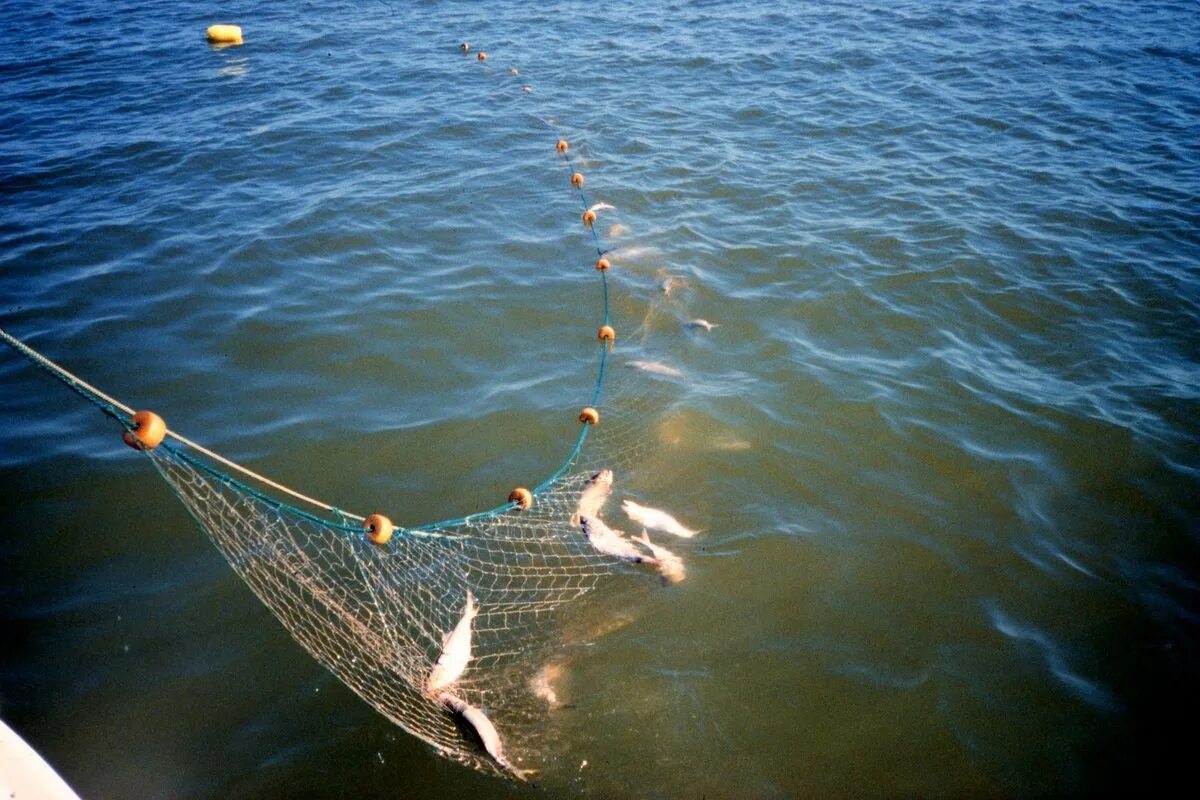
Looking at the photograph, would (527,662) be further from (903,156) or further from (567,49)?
(567,49)

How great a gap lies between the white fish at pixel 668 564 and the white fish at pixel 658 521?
23 centimetres

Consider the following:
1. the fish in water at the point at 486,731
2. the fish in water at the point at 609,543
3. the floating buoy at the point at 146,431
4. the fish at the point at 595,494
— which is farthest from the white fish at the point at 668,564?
the floating buoy at the point at 146,431

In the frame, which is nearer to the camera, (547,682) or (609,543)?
(547,682)

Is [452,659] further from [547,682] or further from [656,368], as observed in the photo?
[656,368]

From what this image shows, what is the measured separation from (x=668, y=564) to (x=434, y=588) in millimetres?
2220

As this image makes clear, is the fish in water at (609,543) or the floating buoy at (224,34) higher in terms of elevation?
the floating buoy at (224,34)

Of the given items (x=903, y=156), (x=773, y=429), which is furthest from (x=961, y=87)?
(x=773, y=429)

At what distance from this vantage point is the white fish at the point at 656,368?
868 cm

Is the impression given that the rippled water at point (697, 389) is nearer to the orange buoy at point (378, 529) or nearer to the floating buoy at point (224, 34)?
the orange buoy at point (378, 529)

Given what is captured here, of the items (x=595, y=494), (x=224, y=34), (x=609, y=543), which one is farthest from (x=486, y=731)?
(x=224, y=34)

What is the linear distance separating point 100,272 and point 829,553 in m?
11.0

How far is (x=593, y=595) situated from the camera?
6.29 meters

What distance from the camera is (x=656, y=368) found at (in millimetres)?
8742

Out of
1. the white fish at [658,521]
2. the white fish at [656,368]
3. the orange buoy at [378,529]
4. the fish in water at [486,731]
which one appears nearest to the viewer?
the orange buoy at [378,529]
